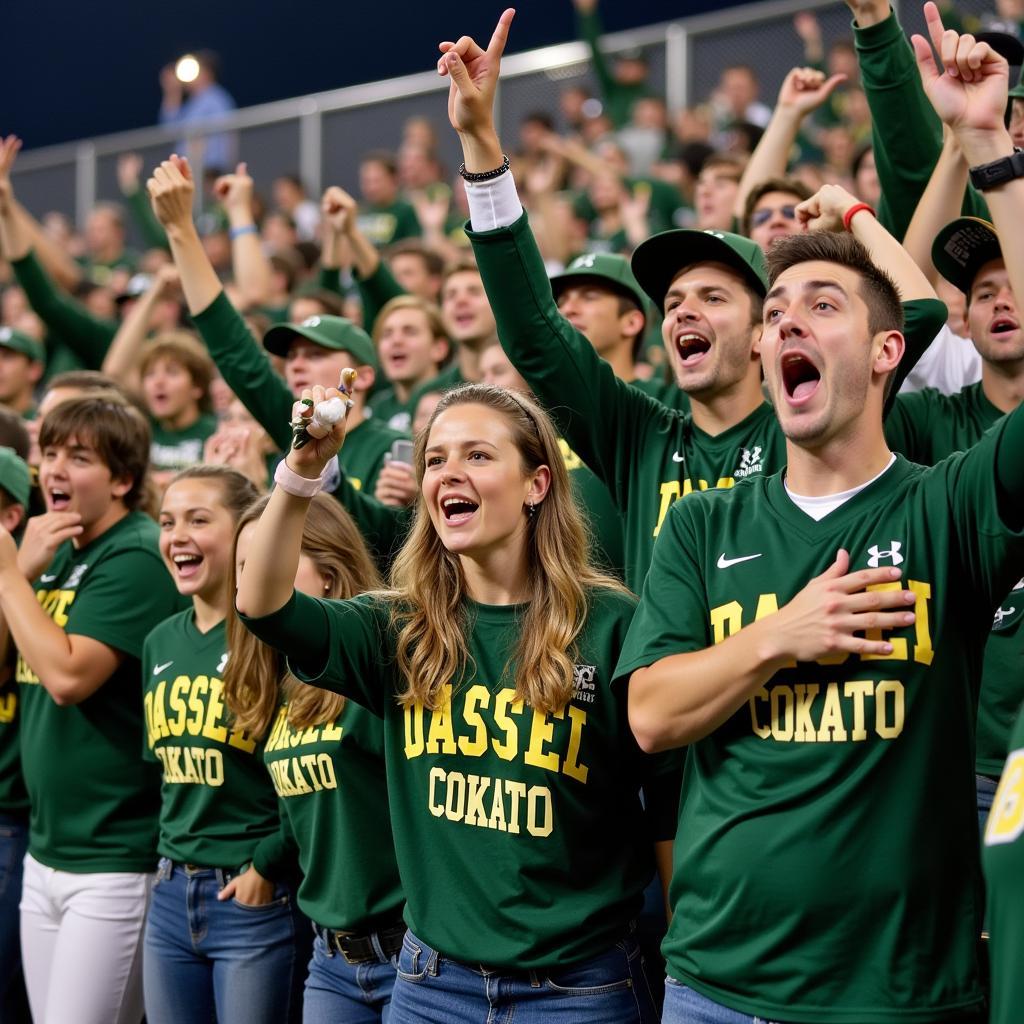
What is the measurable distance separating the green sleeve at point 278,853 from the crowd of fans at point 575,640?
0.02 meters

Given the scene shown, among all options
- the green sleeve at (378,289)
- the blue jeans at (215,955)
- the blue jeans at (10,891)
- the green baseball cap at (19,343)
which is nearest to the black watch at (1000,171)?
the blue jeans at (215,955)

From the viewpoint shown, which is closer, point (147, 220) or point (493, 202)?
point (493, 202)

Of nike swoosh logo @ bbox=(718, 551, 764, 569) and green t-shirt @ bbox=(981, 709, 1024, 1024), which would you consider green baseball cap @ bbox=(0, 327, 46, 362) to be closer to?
nike swoosh logo @ bbox=(718, 551, 764, 569)

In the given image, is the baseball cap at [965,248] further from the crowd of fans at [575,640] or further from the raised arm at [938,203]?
the raised arm at [938,203]

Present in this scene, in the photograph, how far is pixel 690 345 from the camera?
11.5 feet

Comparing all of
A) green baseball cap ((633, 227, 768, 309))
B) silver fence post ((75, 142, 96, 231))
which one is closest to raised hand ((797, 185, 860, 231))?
green baseball cap ((633, 227, 768, 309))

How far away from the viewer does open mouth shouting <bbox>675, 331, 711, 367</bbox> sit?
3.47 metres

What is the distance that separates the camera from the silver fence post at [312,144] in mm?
11930

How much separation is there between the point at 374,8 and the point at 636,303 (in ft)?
32.1

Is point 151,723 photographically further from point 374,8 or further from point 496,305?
point 374,8


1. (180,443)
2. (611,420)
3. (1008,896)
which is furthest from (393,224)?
(1008,896)

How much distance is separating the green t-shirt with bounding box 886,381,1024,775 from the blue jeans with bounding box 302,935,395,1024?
140 centimetres

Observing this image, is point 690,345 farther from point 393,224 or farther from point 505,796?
point 393,224

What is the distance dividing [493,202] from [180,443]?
10.6 ft
